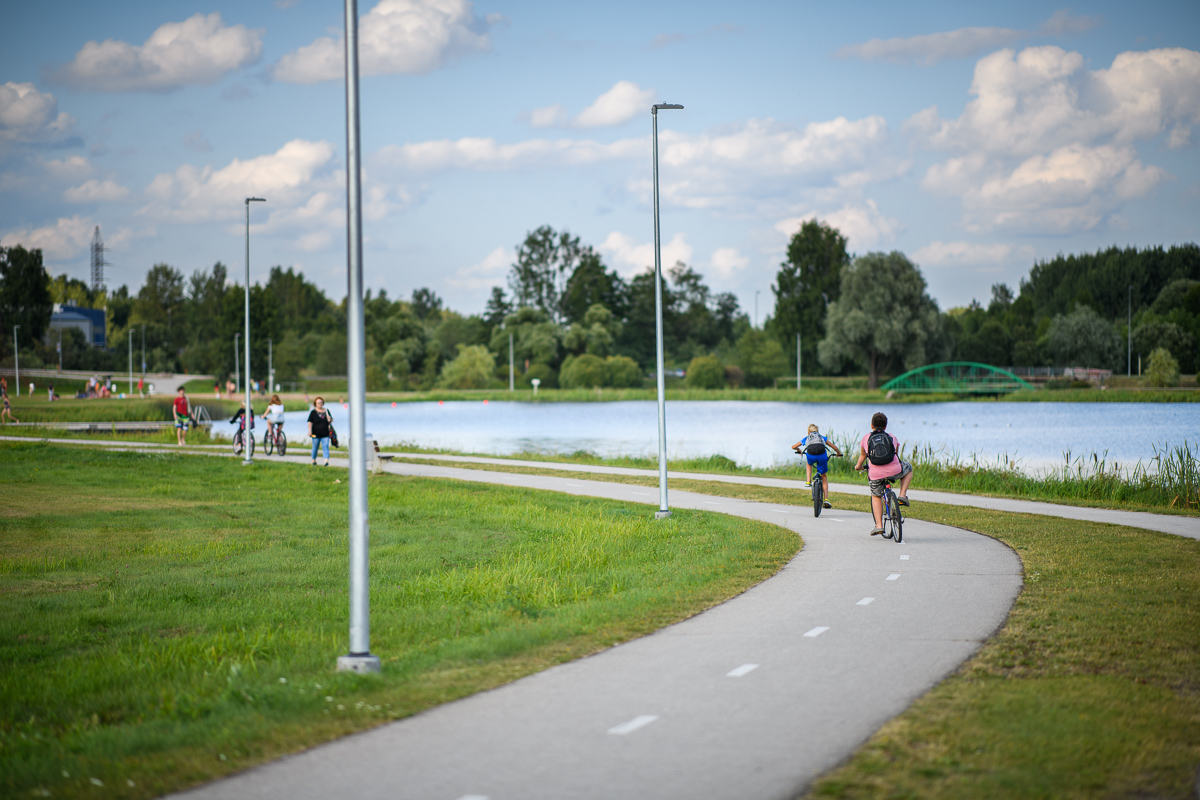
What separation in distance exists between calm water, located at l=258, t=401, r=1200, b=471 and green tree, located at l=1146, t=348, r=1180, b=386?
1137 cm

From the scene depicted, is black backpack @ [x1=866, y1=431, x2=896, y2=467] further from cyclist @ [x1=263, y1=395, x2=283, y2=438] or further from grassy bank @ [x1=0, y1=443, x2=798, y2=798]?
cyclist @ [x1=263, y1=395, x2=283, y2=438]

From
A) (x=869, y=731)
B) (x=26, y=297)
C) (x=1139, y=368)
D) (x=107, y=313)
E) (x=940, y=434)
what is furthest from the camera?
(x=107, y=313)

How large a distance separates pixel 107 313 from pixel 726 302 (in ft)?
321

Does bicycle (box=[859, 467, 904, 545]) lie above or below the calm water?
above

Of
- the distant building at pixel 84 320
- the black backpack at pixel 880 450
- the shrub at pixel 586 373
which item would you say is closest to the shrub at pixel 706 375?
the shrub at pixel 586 373

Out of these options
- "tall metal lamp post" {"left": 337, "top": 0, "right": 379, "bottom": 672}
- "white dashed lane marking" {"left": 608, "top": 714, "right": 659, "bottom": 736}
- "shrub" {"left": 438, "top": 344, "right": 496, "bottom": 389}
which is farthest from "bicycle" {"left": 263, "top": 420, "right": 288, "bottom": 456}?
"shrub" {"left": 438, "top": 344, "right": 496, "bottom": 389}

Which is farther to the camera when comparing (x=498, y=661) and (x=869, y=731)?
(x=498, y=661)

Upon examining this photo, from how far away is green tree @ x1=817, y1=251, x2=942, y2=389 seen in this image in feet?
297

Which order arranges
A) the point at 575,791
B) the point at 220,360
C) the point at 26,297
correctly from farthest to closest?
1. the point at 220,360
2. the point at 26,297
3. the point at 575,791

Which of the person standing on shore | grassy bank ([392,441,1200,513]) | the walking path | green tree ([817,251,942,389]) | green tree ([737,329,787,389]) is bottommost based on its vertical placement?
grassy bank ([392,441,1200,513])

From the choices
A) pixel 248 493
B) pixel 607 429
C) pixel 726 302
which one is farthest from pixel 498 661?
pixel 726 302

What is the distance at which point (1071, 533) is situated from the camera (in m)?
13.9

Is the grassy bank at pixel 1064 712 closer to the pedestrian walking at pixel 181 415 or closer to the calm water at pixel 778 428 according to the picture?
the calm water at pixel 778 428

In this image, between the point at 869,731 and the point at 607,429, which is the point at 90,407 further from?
the point at 869,731
